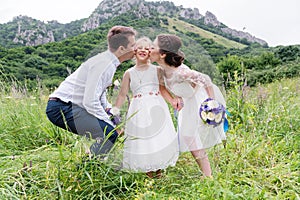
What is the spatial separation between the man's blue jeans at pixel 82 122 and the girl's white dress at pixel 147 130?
0.68ft

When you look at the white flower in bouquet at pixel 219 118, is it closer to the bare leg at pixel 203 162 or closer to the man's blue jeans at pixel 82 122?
the bare leg at pixel 203 162

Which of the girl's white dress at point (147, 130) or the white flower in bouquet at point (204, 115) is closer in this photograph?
the white flower in bouquet at point (204, 115)

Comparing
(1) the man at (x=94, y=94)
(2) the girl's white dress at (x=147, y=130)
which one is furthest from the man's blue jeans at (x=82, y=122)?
(2) the girl's white dress at (x=147, y=130)

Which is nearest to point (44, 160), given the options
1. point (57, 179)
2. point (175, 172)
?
point (57, 179)

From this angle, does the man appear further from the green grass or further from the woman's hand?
the woman's hand

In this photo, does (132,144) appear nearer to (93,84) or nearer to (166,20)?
(93,84)

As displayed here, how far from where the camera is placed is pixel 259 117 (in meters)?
3.38

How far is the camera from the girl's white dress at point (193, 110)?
2.40m

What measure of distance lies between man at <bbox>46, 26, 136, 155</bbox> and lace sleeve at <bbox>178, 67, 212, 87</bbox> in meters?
0.46

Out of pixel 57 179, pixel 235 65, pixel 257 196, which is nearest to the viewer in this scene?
pixel 257 196

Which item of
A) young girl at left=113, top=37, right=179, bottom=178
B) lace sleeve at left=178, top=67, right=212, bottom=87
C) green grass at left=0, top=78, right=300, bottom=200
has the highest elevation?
lace sleeve at left=178, top=67, right=212, bottom=87

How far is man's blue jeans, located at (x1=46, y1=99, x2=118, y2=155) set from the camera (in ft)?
7.78

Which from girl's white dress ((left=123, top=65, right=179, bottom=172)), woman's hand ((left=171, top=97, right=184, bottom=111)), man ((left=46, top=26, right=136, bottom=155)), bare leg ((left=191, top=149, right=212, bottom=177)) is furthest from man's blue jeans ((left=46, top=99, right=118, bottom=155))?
bare leg ((left=191, top=149, right=212, bottom=177))

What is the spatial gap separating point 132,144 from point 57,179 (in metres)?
0.71
